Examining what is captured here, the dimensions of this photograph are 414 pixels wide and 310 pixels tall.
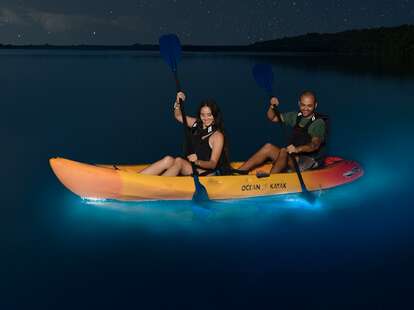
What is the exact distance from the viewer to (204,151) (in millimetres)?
6539

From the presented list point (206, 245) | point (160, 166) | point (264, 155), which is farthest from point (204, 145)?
point (206, 245)

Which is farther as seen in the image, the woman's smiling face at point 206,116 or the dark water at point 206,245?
the woman's smiling face at point 206,116

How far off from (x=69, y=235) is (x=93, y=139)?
639cm

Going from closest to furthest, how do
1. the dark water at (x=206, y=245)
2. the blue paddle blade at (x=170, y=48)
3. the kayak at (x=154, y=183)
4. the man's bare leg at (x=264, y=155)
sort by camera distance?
1. the dark water at (x=206, y=245)
2. the kayak at (x=154, y=183)
3. the man's bare leg at (x=264, y=155)
4. the blue paddle blade at (x=170, y=48)

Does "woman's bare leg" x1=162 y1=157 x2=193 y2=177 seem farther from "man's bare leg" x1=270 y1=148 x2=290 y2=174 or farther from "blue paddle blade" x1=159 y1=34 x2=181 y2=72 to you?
"blue paddle blade" x1=159 y1=34 x2=181 y2=72

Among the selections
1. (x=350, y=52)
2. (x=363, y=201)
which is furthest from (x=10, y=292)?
(x=350, y=52)

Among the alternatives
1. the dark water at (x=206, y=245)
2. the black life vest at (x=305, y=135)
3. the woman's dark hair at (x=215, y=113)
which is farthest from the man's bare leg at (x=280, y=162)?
the woman's dark hair at (x=215, y=113)

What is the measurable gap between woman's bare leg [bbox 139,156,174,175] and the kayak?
142 mm

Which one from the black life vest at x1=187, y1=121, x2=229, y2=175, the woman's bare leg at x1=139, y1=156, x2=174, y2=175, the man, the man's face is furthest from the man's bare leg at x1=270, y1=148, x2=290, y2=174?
the woman's bare leg at x1=139, y1=156, x2=174, y2=175

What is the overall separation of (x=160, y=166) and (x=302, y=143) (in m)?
1.70

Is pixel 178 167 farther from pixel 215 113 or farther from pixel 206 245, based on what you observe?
pixel 206 245

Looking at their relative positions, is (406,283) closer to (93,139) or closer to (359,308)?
(359,308)

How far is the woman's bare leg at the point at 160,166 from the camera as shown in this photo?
647cm

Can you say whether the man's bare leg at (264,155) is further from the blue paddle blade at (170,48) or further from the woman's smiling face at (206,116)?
the blue paddle blade at (170,48)
